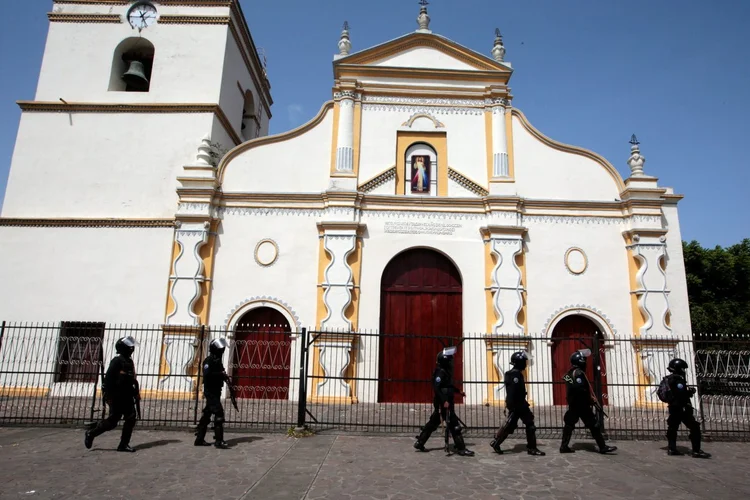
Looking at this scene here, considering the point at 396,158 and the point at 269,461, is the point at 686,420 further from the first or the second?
the point at 396,158

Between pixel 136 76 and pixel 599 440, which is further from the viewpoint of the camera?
pixel 136 76

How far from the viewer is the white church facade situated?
13.6 metres

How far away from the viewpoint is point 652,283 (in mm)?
13562

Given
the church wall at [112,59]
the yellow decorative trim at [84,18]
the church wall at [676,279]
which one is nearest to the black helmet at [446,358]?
the church wall at [676,279]

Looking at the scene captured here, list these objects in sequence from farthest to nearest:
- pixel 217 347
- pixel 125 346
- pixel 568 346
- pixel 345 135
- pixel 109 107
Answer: pixel 109 107 < pixel 345 135 < pixel 568 346 < pixel 217 347 < pixel 125 346

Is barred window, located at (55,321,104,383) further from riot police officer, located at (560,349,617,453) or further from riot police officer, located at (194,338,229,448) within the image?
riot police officer, located at (560,349,617,453)

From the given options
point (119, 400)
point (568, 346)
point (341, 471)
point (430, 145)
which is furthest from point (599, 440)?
point (430, 145)

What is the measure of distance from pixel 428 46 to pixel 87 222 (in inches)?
452

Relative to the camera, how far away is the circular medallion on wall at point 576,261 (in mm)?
13984

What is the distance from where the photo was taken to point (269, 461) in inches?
287

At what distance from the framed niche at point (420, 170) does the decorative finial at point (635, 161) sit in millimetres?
5748

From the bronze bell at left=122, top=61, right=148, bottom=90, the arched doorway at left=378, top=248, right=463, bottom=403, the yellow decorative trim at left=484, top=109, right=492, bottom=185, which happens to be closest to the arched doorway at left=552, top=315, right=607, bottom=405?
the arched doorway at left=378, top=248, right=463, bottom=403

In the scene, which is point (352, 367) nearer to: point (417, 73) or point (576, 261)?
point (576, 261)

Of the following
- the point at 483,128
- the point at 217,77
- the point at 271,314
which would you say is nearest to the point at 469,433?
the point at 271,314
